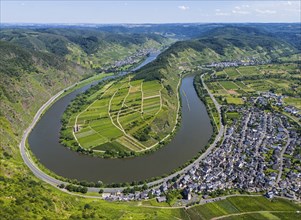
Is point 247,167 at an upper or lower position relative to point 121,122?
lower

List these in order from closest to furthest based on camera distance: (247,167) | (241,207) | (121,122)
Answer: (241,207) < (247,167) < (121,122)

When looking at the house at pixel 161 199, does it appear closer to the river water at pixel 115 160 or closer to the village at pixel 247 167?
the village at pixel 247 167

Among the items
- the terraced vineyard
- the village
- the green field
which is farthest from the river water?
the green field

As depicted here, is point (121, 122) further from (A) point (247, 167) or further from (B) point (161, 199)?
(A) point (247, 167)

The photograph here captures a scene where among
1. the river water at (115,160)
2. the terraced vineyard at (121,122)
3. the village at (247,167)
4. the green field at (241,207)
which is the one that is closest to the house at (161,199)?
the village at (247,167)

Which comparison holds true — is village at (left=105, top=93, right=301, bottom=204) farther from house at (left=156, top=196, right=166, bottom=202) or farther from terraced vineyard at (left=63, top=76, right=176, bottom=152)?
terraced vineyard at (left=63, top=76, right=176, bottom=152)

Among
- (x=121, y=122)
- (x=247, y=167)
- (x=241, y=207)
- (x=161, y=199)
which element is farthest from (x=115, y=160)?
(x=241, y=207)
